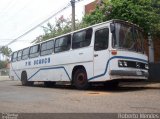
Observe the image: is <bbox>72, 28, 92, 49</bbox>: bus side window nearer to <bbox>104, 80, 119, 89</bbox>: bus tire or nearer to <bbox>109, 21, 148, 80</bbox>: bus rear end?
<bbox>109, 21, 148, 80</bbox>: bus rear end

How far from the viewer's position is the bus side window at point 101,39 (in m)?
14.6

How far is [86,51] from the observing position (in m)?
15.8

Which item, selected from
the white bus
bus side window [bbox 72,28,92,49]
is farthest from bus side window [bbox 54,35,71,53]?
bus side window [bbox 72,28,92,49]

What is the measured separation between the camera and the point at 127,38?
14812 mm

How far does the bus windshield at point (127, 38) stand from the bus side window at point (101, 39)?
469mm

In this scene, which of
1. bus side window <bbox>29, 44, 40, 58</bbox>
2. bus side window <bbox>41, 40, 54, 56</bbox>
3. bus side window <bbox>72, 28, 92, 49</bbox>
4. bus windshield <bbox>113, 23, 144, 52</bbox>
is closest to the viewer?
bus windshield <bbox>113, 23, 144, 52</bbox>

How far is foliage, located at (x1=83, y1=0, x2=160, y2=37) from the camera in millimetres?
18719

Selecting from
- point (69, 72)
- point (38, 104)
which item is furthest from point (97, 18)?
point (38, 104)

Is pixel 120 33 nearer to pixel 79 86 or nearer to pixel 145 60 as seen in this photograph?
pixel 145 60

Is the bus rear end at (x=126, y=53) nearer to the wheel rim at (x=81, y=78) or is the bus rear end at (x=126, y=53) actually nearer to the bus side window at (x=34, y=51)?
the wheel rim at (x=81, y=78)

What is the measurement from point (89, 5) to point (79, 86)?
1802cm

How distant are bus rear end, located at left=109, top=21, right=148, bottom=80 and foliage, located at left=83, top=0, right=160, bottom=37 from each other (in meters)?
3.18

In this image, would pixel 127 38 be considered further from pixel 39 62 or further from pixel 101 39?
pixel 39 62

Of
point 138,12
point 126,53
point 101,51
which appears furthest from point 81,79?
point 138,12
